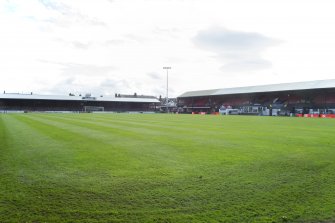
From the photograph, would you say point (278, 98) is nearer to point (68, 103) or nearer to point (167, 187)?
point (68, 103)

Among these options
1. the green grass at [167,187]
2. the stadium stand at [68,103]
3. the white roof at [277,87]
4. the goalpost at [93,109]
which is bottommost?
the green grass at [167,187]

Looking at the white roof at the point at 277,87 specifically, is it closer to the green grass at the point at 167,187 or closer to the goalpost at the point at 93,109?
the goalpost at the point at 93,109

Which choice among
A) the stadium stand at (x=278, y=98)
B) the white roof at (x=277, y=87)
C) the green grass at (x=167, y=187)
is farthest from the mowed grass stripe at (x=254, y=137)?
the white roof at (x=277, y=87)

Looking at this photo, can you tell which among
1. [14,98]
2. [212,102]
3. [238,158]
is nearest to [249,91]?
[212,102]

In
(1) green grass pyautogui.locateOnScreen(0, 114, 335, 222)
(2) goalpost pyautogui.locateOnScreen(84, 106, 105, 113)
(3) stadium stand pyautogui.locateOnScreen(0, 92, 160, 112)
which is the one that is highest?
(3) stadium stand pyautogui.locateOnScreen(0, 92, 160, 112)

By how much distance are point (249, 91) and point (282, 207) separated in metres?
86.4

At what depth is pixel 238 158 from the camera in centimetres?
942

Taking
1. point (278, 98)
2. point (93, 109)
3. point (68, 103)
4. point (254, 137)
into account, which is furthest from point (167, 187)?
point (68, 103)

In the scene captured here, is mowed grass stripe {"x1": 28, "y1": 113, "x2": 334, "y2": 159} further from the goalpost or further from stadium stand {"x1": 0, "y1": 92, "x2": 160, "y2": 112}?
the goalpost

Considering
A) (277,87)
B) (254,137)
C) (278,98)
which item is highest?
(277,87)

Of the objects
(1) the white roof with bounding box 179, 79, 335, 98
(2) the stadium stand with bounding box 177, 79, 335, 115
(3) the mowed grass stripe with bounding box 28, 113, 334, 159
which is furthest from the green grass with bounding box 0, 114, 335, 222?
(1) the white roof with bounding box 179, 79, 335, 98

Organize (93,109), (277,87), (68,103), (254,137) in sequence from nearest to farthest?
(254,137)
(277,87)
(93,109)
(68,103)

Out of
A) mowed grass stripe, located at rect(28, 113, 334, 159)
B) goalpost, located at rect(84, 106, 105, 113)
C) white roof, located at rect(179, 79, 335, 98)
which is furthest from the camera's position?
goalpost, located at rect(84, 106, 105, 113)

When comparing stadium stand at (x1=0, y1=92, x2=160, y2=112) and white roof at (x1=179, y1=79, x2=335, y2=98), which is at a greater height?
white roof at (x1=179, y1=79, x2=335, y2=98)
